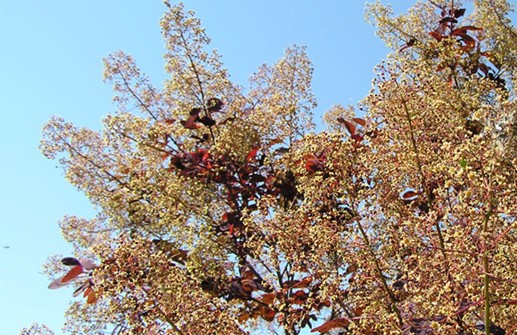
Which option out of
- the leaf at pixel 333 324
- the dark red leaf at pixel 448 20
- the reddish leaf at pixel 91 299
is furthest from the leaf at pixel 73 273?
the dark red leaf at pixel 448 20

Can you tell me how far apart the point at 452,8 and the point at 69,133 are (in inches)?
111

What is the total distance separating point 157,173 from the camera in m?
3.31

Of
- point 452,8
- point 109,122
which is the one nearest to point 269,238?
point 109,122

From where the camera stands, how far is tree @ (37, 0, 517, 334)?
1.90 m

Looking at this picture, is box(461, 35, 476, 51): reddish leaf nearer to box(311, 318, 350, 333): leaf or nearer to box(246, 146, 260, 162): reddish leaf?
box(246, 146, 260, 162): reddish leaf

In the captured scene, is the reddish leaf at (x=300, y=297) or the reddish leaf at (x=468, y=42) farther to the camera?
the reddish leaf at (x=468, y=42)

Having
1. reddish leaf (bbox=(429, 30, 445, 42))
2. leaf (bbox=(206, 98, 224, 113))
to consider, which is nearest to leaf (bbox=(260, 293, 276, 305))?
leaf (bbox=(206, 98, 224, 113))

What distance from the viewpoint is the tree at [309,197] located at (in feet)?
6.22

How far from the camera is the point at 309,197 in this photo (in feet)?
8.65

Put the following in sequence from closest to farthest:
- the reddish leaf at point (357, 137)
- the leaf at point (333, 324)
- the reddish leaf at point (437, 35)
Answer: the leaf at point (333, 324) < the reddish leaf at point (357, 137) < the reddish leaf at point (437, 35)

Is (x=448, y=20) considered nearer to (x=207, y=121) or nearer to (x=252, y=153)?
(x=252, y=153)

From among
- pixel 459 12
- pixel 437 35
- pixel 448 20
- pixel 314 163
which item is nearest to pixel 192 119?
pixel 314 163

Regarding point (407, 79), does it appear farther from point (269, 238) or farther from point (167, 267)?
point (167, 267)

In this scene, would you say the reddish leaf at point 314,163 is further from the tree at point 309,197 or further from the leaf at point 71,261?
the leaf at point 71,261
